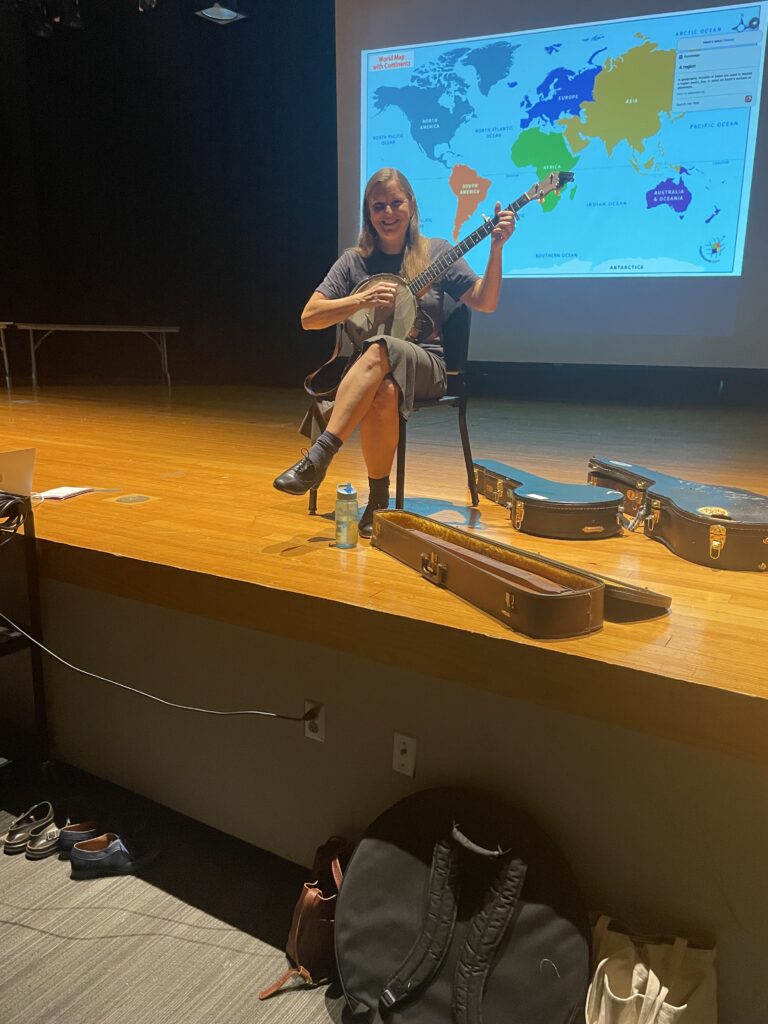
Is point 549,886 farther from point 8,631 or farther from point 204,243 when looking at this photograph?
point 204,243

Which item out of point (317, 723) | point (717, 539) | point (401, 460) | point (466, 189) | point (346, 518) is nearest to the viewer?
point (317, 723)

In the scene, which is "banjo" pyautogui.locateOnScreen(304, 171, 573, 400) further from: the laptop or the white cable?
the white cable

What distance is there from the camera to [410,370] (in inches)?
78.9

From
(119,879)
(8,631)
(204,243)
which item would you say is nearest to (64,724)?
(8,631)

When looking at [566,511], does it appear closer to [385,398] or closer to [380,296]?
[385,398]

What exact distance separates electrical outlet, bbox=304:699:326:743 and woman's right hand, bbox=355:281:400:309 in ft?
3.34

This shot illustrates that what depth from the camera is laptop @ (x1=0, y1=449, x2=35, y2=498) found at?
1.84m

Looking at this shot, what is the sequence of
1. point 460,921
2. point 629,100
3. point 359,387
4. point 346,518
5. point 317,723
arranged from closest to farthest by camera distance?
point 460,921 < point 317,723 < point 346,518 < point 359,387 < point 629,100

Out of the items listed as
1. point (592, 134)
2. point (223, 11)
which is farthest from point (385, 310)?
point (223, 11)

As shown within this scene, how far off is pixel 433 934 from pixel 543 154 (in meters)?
4.24

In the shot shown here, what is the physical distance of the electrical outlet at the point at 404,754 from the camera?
1524 mm

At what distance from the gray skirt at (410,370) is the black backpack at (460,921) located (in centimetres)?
100

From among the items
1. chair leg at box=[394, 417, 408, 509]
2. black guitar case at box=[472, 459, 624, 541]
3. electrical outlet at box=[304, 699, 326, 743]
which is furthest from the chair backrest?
electrical outlet at box=[304, 699, 326, 743]

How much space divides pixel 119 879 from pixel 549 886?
0.92 metres
